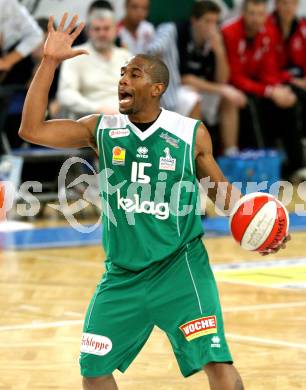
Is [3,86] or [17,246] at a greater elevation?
[3,86]

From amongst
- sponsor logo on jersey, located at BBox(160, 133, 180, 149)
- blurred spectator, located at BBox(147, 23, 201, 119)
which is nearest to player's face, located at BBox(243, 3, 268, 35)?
blurred spectator, located at BBox(147, 23, 201, 119)

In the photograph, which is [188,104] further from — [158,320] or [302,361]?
[158,320]

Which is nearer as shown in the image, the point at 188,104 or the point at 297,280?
the point at 297,280

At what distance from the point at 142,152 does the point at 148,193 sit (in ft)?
0.58

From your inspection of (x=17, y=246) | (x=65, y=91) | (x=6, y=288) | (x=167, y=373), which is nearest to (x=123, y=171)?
(x=167, y=373)

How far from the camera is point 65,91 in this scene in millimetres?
11211

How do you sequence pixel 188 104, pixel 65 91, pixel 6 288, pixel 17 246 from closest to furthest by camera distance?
pixel 6 288 → pixel 17 246 → pixel 65 91 → pixel 188 104

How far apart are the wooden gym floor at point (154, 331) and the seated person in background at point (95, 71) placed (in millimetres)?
1956

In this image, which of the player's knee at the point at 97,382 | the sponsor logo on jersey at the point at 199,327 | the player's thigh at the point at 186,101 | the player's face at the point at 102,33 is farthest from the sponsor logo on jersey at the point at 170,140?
the player's thigh at the point at 186,101

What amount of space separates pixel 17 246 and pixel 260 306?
3361mm

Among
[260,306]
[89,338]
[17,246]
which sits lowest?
[17,246]

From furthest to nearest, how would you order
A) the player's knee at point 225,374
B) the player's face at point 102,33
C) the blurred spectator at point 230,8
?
the blurred spectator at point 230,8
the player's face at point 102,33
the player's knee at point 225,374

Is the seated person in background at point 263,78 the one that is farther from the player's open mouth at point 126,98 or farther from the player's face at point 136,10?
the player's open mouth at point 126,98

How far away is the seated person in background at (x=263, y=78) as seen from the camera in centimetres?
1338
